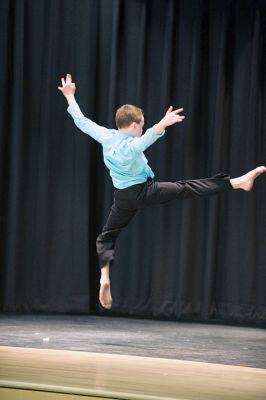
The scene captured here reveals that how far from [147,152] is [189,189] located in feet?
6.20

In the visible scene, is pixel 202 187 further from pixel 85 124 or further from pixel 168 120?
pixel 85 124

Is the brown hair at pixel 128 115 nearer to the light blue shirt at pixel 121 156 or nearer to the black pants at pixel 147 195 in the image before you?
the light blue shirt at pixel 121 156

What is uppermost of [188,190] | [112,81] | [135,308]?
[112,81]

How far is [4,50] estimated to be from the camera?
6414 millimetres

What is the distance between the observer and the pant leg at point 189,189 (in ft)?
14.7

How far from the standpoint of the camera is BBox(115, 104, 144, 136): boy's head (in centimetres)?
454

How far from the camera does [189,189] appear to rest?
4496 mm

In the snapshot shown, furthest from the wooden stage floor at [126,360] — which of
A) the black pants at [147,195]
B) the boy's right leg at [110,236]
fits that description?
the black pants at [147,195]

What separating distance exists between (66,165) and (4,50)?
41.3 inches

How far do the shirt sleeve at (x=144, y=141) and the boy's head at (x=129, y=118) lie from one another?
128 mm

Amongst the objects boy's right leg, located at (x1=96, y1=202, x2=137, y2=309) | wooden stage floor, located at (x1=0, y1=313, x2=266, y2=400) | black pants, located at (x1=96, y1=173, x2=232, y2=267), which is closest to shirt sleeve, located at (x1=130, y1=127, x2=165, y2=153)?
black pants, located at (x1=96, y1=173, x2=232, y2=267)

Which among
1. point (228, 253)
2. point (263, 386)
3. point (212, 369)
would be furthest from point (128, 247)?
point (263, 386)

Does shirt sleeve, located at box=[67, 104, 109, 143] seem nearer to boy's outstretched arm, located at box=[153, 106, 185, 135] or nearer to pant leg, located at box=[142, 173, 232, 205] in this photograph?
pant leg, located at box=[142, 173, 232, 205]

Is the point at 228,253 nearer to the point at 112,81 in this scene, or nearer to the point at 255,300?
the point at 255,300
